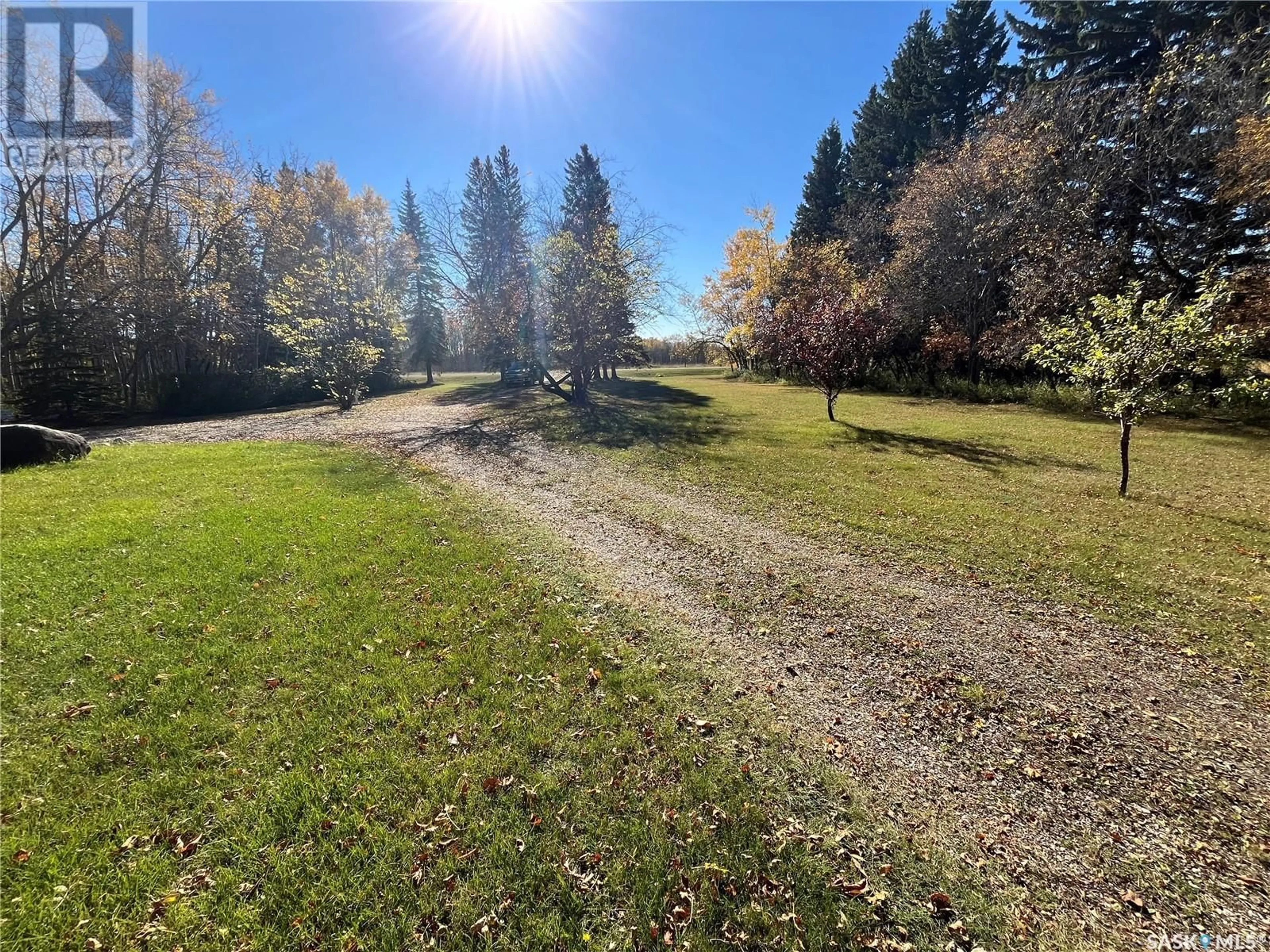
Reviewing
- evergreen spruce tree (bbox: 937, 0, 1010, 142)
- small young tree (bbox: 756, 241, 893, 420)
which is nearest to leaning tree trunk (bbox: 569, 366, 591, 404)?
small young tree (bbox: 756, 241, 893, 420)

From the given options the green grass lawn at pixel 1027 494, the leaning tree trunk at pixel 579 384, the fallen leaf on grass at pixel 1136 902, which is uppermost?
the leaning tree trunk at pixel 579 384

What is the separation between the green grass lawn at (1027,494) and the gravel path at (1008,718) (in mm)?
885

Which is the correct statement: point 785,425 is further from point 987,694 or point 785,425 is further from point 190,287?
point 190,287

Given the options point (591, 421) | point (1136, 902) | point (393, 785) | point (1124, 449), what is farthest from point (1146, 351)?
point (591, 421)

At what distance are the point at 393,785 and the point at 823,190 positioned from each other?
153 ft

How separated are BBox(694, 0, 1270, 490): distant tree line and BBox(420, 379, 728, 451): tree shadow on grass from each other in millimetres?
4849

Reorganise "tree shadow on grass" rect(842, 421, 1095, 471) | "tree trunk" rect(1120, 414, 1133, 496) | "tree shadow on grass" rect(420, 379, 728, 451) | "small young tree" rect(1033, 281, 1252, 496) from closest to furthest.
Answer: "small young tree" rect(1033, 281, 1252, 496) → "tree trunk" rect(1120, 414, 1133, 496) → "tree shadow on grass" rect(842, 421, 1095, 471) → "tree shadow on grass" rect(420, 379, 728, 451)

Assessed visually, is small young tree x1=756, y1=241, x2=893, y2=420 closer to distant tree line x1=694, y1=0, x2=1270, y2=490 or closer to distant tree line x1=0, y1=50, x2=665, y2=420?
distant tree line x1=694, y1=0, x2=1270, y2=490

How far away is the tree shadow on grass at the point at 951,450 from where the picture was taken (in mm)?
10758

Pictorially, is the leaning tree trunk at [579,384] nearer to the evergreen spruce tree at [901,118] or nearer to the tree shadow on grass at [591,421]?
the tree shadow on grass at [591,421]

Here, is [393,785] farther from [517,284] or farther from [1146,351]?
[517,284]

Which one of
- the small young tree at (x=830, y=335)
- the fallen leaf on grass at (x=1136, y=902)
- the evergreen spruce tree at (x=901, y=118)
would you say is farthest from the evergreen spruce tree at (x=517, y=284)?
the evergreen spruce tree at (x=901, y=118)

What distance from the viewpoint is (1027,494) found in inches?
340

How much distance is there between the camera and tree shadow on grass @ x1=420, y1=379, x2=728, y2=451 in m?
14.3
